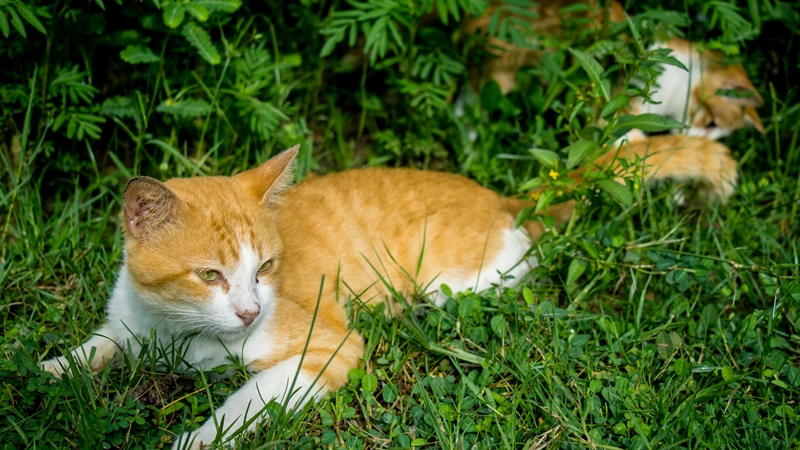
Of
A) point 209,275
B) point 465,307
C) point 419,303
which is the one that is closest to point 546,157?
point 465,307

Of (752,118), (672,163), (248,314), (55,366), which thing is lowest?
(752,118)

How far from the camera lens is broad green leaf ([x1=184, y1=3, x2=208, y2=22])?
3.21 m

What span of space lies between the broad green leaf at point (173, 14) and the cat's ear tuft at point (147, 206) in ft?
3.80

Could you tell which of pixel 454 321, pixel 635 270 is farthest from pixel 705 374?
pixel 454 321

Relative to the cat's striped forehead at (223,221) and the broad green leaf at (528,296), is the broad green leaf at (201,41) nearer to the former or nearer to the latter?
the cat's striped forehead at (223,221)

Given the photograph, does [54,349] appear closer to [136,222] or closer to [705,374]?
[136,222]

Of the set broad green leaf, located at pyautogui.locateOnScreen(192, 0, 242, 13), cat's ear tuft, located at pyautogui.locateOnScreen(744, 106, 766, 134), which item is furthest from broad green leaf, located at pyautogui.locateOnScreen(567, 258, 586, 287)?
cat's ear tuft, located at pyautogui.locateOnScreen(744, 106, 766, 134)

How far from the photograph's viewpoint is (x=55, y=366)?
2.71 metres

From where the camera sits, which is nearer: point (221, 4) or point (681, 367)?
point (681, 367)

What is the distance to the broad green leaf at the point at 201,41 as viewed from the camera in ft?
10.8

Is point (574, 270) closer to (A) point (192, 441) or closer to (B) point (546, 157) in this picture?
(B) point (546, 157)

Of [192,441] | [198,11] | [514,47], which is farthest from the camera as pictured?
[514,47]

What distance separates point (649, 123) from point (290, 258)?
5.44 ft

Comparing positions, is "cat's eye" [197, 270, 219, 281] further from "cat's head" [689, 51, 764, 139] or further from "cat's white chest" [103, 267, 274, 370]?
"cat's head" [689, 51, 764, 139]
